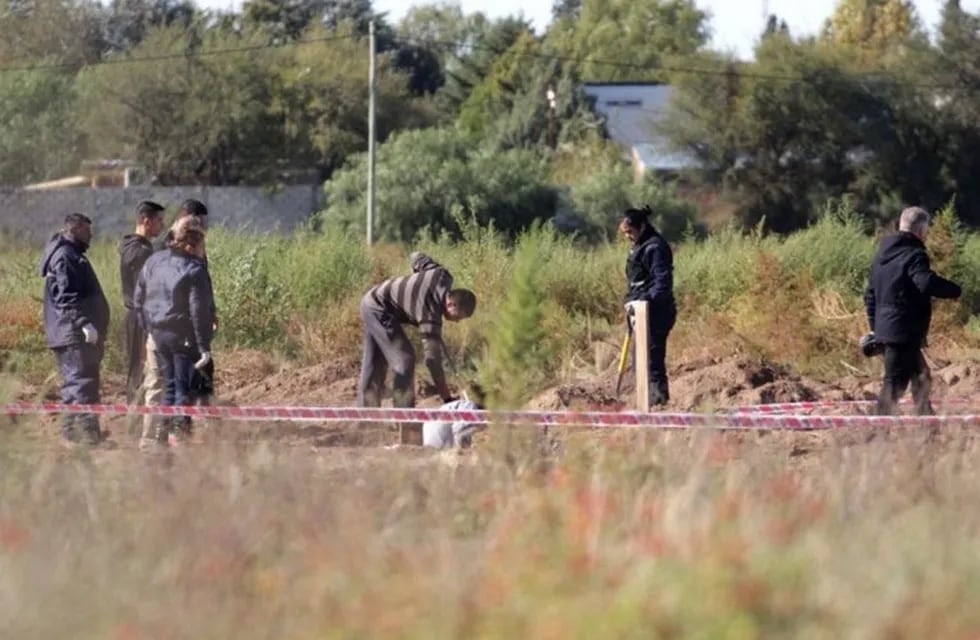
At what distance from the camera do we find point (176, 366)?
12.2 m

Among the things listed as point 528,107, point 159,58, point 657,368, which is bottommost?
point 657,368

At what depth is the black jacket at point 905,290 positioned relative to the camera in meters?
11.3

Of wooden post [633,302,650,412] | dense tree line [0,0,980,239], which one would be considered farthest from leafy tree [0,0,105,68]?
wooden post [633,302,650,412]

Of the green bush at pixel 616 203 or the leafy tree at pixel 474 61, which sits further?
the leafy tree at pixel 474 61

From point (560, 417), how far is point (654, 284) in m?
4.27

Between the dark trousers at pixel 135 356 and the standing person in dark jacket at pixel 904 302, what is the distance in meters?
5.27

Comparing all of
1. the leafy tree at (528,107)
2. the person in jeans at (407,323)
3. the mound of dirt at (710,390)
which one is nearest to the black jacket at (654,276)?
the mound of dirt at (710,390)

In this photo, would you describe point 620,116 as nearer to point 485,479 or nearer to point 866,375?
point 866,375

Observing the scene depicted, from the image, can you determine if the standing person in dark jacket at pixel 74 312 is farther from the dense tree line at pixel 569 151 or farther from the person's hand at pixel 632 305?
the dense tree line at pixel 569 151

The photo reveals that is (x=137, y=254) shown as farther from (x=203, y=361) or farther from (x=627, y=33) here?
(x=627, y=33)

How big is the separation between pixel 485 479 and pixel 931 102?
46.0 m

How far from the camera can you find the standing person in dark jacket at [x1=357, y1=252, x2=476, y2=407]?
41.0 ft

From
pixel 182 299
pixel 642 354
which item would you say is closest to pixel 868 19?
pixel 642 354

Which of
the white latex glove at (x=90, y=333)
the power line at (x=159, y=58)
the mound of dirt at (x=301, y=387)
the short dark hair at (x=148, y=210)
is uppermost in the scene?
the power line at (x=159, y=58)
